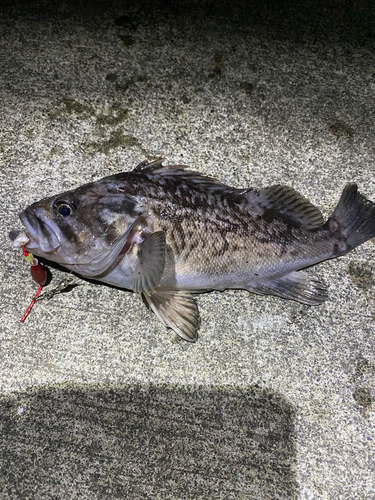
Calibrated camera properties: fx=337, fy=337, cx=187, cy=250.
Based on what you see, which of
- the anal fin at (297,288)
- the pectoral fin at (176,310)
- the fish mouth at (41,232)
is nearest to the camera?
the fish mouth at (41,232)

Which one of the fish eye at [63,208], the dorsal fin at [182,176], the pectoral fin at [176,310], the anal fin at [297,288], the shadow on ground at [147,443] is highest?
the dorsal fin at [182,176]

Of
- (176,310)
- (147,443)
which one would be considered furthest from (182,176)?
(147,443)

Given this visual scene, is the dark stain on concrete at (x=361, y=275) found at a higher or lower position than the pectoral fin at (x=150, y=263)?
higher

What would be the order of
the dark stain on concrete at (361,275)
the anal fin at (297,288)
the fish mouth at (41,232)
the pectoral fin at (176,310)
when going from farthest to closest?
the dark stain on concrete at (361,275), the anal fin at (297,288), the pectoral fin at (176,310), the fish mouth at (41,232)

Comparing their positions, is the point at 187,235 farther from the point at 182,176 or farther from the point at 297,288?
the point at 297,288

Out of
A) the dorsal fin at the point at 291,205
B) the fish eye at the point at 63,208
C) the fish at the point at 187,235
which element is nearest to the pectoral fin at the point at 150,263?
the fish at the point at 187,235

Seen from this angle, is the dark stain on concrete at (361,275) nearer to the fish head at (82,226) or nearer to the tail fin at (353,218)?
the tail fin at (353,218)

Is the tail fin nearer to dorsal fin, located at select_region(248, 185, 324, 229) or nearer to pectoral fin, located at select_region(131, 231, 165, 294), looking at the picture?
A: dorsal fin, located at select_region(248, 185, 324, 229)
